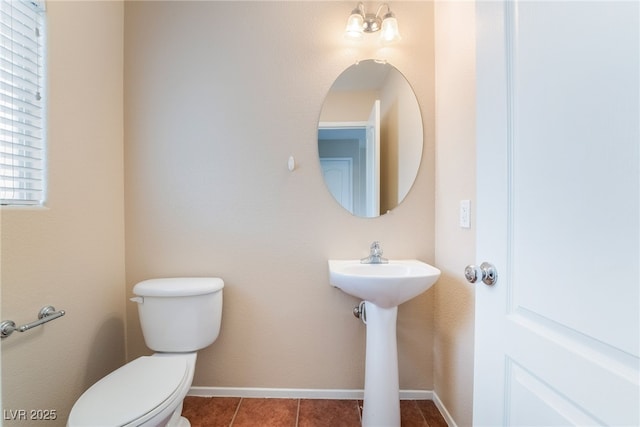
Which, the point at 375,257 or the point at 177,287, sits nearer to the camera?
the point at 177,287

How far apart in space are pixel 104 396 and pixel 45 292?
0.51m

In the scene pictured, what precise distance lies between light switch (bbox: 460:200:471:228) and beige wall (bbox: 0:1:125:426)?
1.80 metres

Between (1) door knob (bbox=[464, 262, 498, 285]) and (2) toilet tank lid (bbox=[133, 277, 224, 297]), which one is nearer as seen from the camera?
(1) door knob (bbox=[464, 262, 498, 285])

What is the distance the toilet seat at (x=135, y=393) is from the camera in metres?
0.90

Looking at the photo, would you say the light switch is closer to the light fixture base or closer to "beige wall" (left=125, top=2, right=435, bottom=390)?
"beige wall" (left=125, top=2, right=435, bottom=390)

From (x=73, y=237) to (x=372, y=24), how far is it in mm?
1832

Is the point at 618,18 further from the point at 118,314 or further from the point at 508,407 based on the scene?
the point at 118,314

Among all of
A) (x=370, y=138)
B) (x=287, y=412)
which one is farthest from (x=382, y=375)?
(x=370, y=138)

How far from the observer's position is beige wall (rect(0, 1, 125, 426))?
104 cm

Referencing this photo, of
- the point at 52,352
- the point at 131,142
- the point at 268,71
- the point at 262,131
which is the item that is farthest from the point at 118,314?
the point at 268,71

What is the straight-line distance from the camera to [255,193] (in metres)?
1.56

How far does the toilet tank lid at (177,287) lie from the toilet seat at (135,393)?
0.29 meters

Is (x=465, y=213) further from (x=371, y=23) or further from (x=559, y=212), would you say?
(x=371, y=23)

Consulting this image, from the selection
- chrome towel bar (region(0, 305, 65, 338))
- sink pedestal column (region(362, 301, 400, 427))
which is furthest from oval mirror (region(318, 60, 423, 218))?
chrome towel bar (region(0, 305, 65, 338))
